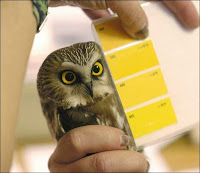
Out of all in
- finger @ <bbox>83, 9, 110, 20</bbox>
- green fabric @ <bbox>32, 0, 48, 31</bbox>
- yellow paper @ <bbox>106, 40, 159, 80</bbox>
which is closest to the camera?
green fabric @ <bbox>32, 0, 48, 31</bbox>

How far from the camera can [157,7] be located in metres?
0.44

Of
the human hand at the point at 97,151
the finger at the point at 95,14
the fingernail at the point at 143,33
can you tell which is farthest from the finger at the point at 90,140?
the finger at the point at 95,14

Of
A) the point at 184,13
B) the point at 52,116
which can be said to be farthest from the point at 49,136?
the point at 184,13

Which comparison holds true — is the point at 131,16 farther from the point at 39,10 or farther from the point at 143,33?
the point at 39,10

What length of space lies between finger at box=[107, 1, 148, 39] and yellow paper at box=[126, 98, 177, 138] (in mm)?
104

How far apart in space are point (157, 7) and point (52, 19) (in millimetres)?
234

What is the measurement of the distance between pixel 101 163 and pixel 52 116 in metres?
0.08

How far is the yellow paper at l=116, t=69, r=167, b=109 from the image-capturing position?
40 cm

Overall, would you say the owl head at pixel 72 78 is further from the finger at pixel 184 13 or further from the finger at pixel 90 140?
the finger at pixel 184 13

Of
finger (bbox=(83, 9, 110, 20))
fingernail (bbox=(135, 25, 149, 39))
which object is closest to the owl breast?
fingernail (bbox=(135, 25, 149, 39))

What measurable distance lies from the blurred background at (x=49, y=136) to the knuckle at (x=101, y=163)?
0.19m

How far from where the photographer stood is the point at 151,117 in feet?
1.35

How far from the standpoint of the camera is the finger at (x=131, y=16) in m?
0.39

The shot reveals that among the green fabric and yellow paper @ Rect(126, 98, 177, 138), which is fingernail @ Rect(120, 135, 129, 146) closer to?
yellow paper @ Rect(126, 98, 177, 138)
